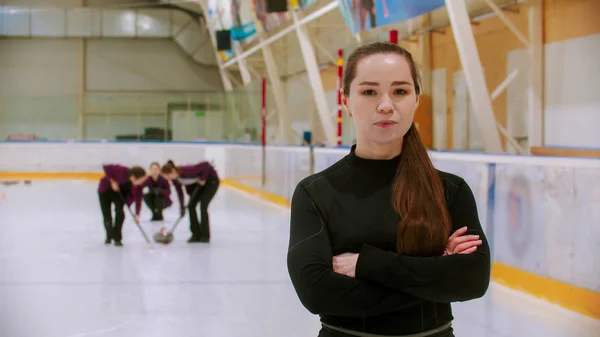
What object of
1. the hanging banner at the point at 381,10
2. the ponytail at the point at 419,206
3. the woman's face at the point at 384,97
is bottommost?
the ponytail at the point at 419,206

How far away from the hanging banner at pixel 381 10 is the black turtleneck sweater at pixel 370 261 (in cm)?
726

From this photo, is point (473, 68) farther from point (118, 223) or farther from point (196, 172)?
point (118, 223)

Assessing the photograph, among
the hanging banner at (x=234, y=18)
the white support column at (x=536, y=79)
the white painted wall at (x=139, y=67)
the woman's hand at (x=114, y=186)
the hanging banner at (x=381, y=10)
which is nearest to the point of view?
the woman's hand at (x=114, y=186)

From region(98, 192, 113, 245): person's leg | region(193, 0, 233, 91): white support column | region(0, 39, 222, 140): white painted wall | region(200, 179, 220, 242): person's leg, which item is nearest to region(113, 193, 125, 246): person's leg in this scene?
region(98, 192, 113, 245): person's leg

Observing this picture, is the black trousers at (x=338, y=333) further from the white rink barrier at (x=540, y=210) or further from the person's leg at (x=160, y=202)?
the person's leg at (x=160, y=202)

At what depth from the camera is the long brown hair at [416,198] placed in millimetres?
1463

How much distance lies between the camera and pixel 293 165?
39.4 ft

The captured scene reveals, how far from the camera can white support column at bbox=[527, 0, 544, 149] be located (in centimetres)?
885

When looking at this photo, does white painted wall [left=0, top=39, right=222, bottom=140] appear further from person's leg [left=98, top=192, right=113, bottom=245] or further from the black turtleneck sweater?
the black turtleneck sweater

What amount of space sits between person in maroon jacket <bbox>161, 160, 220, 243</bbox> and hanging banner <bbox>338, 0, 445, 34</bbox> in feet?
9.88

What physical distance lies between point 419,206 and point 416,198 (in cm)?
2

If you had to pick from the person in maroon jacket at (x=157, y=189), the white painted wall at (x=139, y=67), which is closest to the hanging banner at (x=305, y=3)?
the person in maroon jacket at (x=157, y=189)

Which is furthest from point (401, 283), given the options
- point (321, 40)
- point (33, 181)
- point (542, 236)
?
point (33, 181)

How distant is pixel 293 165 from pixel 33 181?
9967 mm
